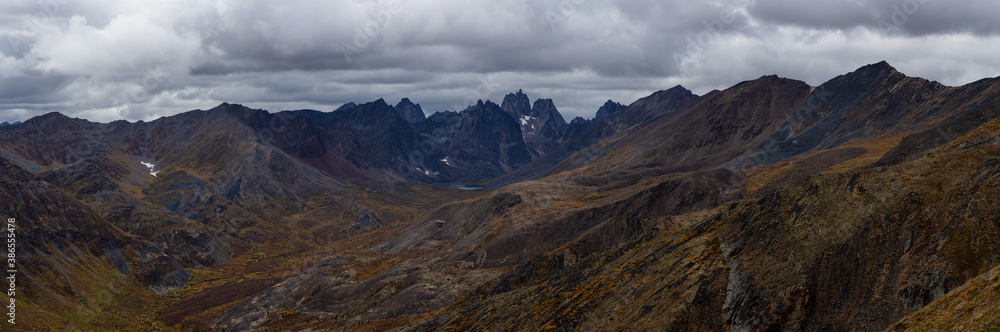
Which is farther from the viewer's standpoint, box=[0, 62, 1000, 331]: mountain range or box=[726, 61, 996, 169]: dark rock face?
box=[726, 61, 996, 169]: dark rock face

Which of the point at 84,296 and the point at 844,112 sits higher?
the point at 844,112

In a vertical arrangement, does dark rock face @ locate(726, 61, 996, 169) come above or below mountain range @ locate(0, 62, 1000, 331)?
above

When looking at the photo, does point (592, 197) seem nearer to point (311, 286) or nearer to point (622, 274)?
point (311, 286)

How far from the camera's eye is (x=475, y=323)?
173ft

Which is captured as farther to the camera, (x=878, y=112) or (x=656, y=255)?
(x=878, y=112)

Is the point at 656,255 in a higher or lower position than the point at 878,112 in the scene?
lower

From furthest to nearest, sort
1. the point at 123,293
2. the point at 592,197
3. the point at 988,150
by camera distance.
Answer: the point at 592,197, the point at 123,293, the point at 988,150

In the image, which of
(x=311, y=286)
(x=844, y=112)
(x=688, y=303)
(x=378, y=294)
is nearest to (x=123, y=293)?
(x=311, y=286)

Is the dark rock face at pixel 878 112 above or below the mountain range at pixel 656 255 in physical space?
above

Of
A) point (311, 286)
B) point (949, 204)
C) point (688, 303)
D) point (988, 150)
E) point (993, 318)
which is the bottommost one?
point (311, 286)

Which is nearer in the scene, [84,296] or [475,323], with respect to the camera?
[475,323]

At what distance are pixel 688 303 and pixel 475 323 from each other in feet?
77.1

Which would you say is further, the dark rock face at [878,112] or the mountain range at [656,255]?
the dark rock face at [878,112]

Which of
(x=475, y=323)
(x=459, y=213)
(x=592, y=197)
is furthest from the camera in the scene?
(x=459, y=213)
